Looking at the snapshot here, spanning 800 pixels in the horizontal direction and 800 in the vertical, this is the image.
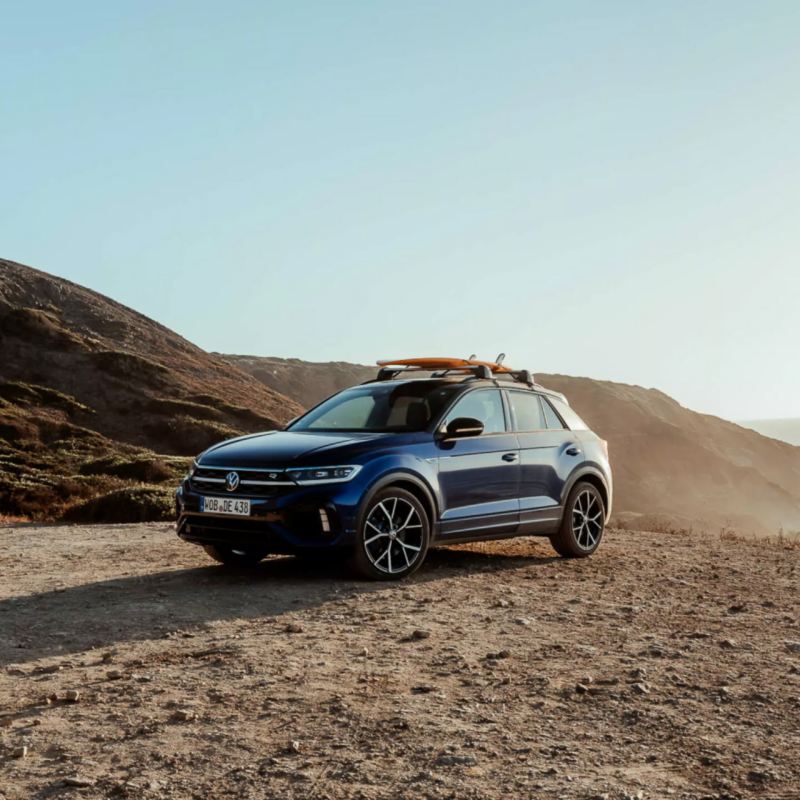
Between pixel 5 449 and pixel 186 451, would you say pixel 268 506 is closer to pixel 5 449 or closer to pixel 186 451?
pixel 5 449

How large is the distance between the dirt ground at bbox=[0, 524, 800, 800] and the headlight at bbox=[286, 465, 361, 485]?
35.0 inches

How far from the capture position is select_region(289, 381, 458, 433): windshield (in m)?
10.4

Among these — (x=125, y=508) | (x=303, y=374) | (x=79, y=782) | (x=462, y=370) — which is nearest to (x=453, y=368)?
(x=462, y=370)

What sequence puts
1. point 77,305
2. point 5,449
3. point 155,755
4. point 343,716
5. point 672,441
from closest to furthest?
point 155,755 → point 343,716 → point 5,449 → point 77,305 → point 672,441

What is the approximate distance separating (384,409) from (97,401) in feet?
142

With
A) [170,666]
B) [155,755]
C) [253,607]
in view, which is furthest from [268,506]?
[155,755]

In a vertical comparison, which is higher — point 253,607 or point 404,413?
point 404,413

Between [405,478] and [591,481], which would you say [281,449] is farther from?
[591,481]

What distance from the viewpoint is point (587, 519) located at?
11.7 metres

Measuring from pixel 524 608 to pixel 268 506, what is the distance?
2.19 metres

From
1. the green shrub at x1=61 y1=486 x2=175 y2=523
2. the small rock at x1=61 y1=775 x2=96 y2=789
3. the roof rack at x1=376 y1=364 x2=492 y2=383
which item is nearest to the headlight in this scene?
the roof rack at x1=376 y1=364 x2=492 y2=383

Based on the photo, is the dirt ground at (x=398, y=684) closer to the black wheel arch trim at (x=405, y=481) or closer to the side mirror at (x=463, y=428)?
the black wheel arch trim at (x=405, y=481)

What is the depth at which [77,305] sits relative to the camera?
70000 millimetres

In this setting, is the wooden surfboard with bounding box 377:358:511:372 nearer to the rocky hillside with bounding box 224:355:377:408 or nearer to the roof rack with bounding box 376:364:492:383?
the roof rack with bounding box 376:364:492:383
